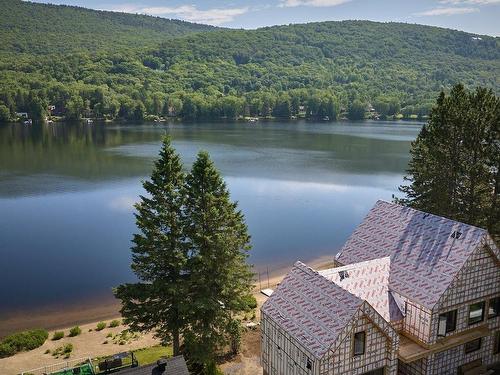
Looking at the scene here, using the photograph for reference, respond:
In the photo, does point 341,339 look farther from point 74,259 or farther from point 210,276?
point 74,259

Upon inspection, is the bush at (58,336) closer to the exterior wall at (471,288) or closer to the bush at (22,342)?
the bush at (22,342)

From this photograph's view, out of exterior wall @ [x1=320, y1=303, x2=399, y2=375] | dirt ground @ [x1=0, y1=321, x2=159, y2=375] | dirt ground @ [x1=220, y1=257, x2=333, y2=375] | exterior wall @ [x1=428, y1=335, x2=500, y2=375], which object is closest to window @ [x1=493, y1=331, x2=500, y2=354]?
exterior wall @ [x1=428, y1=335, x2=500, y2=375]

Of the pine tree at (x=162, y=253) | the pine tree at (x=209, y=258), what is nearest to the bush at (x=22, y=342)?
the pine tree at (x=162, y=253)

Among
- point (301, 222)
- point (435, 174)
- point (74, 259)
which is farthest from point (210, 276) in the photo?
point (301, 222)

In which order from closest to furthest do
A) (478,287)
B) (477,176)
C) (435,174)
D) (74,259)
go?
(478,287)
(477,176)
(435,174)
(74,259)

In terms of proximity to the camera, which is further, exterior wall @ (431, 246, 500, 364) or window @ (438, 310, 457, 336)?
window @ (438, 310, 457, 336)

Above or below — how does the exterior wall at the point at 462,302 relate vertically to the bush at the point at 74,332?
above

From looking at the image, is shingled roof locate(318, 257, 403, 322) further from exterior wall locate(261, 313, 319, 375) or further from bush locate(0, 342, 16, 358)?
bush locate(0, 342, 16, 358)
